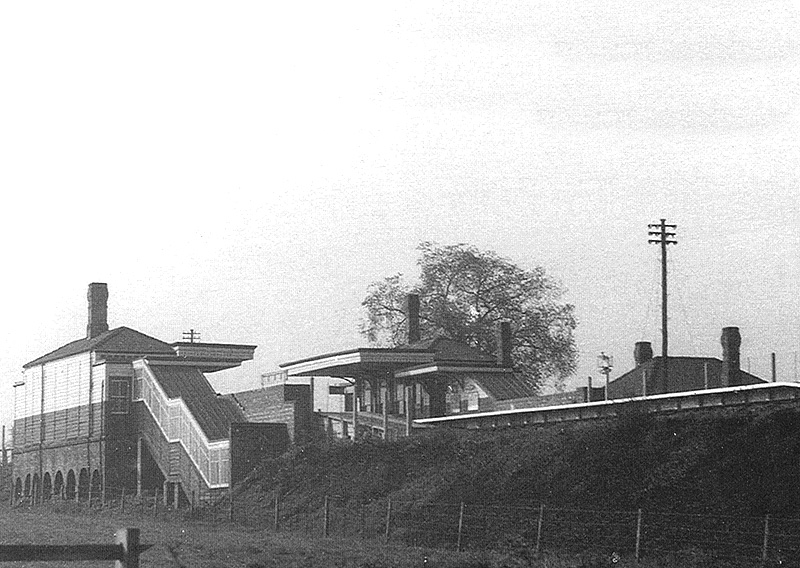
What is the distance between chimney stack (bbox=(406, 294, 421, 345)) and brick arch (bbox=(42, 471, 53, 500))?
19.0 meters

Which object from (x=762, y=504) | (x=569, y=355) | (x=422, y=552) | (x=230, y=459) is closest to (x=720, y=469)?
(x=762, y=504)

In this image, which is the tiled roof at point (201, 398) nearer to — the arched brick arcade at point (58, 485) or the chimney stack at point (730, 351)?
the arched brick arcade at point (58, 485)

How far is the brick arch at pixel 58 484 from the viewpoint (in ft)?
205

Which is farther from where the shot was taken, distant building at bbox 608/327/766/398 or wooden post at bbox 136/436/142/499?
distant building at bbox 608/327/766/398

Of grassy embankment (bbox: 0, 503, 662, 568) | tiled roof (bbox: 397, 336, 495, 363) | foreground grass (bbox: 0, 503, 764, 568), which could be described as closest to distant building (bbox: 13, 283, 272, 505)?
tiled roof (bbox: 397, 336, 495, 363)

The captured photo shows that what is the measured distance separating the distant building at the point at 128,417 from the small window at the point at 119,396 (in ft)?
0.15

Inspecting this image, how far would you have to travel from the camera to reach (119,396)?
191 ft

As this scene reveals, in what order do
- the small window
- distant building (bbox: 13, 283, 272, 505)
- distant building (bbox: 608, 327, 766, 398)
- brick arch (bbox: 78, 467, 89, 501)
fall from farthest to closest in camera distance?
distant building (bbox: 608, 327, 766, 398) < brick arch (bbox: 78, 467, 89, 501) < the small window < distant building (bbox: 13, 283, 272, 505)

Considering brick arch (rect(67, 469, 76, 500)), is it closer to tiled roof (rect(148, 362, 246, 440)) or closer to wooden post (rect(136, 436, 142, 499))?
wooden post (rect(136, 436, 142, 499))

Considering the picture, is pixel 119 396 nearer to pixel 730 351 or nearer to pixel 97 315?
pixel 97 315

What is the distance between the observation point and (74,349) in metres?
62.6

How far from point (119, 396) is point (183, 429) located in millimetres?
6947

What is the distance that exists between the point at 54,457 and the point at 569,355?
30.1 metres

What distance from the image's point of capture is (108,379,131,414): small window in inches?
2286
